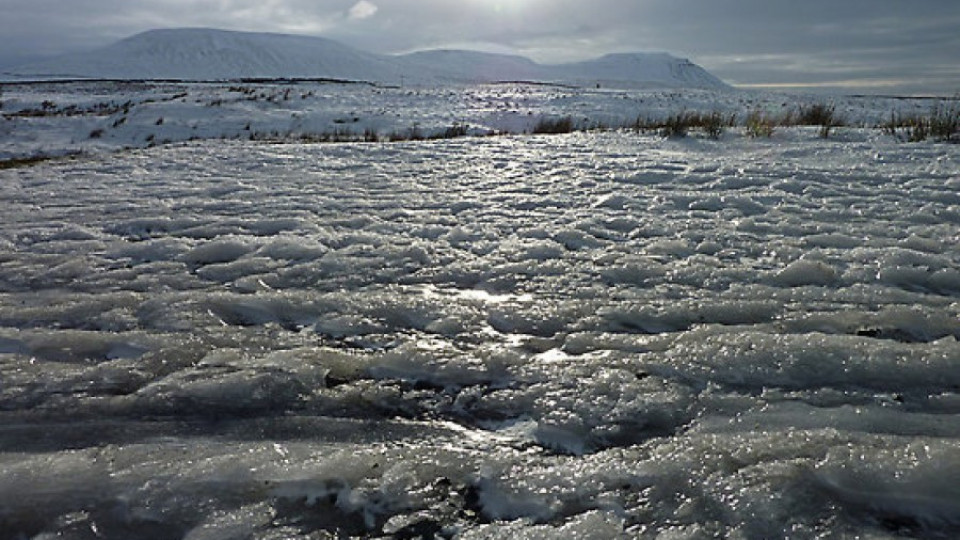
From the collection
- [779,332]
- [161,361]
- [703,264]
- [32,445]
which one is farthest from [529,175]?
[32,445]

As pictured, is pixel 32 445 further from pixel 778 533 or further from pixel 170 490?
pixel 778 533

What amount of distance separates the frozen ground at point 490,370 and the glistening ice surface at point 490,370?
0.5 inches

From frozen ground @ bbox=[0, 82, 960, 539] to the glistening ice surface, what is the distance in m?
0.01

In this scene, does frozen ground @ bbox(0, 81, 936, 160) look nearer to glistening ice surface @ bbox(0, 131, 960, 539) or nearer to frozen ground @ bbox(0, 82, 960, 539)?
glistening ice surface @ bbox(0, 131, 960, 539)

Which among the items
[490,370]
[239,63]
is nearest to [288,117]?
[490,370]

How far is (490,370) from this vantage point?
9.44ft

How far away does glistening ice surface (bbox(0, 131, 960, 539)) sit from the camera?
1.98 meters

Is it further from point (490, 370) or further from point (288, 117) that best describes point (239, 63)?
point (490, 370)

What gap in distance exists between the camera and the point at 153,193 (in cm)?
708

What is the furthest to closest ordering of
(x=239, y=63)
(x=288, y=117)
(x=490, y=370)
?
(x=239, y=63)
(x=288, y=117)
(x=490, y=370)

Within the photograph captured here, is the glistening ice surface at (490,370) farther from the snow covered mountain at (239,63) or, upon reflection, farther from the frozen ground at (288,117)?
the snow covered mountain at (239,63)

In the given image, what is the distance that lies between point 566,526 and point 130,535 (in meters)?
1.33

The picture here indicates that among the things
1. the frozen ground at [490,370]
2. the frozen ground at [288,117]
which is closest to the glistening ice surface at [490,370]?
the frozen ground at [490,370]

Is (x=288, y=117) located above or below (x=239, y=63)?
below
